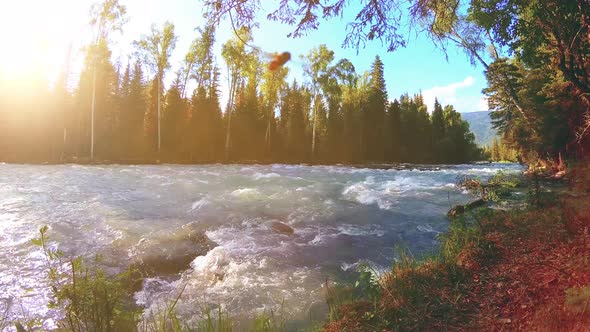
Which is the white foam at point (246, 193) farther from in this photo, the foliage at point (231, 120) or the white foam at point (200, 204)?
the foliage at point (231, 120)

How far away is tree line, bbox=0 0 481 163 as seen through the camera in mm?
31281

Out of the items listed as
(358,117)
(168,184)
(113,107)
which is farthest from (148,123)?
(358,117)

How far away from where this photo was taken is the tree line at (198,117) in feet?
103

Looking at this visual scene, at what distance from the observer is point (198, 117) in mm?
38031

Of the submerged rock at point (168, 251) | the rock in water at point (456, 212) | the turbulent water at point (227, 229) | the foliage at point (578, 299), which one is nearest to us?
the foliage at point (578, 299)

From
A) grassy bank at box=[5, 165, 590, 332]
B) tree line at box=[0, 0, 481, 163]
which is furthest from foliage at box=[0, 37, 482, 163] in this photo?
grassy bank at box=[5, 165, 590, 332]

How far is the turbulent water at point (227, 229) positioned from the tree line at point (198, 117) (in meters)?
16.2

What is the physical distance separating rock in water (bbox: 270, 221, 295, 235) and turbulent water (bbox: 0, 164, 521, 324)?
0.46 feet

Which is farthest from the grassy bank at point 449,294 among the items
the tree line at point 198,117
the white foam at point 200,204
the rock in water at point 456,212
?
the tree line at point 198,117

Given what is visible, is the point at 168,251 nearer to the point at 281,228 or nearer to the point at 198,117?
the point at 281,228

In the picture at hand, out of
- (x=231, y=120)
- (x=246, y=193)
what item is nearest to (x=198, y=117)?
(x=231, y=120)

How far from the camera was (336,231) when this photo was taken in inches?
330

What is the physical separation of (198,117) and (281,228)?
3252cm

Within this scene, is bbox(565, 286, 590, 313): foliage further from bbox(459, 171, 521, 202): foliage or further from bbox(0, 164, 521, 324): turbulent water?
bbox(459, 171, 521, 202): foliage
